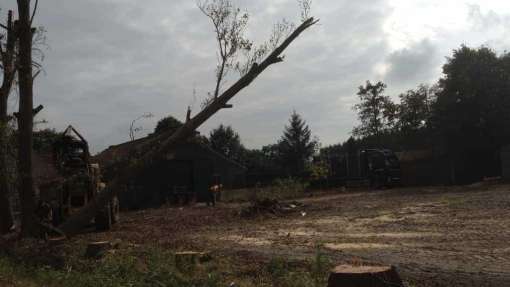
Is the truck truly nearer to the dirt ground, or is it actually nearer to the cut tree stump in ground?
the dirt ground

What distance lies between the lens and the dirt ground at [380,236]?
10289mm

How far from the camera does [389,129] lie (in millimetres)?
69312

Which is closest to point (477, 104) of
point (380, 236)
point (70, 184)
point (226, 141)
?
point (380, 236)

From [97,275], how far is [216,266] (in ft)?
6.80

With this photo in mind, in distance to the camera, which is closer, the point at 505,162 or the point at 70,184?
the point at 70,184

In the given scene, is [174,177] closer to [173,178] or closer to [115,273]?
[173,178]

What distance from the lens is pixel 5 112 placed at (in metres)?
19.2

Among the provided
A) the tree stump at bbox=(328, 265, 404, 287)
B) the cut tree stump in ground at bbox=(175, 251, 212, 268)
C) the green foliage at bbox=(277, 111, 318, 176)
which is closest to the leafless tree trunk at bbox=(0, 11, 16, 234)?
the cut tree stump in ground at bbox=(175, 251, 212, 268)

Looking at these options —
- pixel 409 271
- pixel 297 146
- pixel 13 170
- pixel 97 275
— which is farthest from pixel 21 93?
pixel 297 146

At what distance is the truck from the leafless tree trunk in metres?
1.29

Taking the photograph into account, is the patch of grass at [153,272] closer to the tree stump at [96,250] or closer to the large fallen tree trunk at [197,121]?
the tree stump at [96,250]

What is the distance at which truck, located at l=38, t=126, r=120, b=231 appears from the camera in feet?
61.8

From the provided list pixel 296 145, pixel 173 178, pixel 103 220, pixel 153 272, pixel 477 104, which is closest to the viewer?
pixel 153 272

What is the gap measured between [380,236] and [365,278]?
852cm
